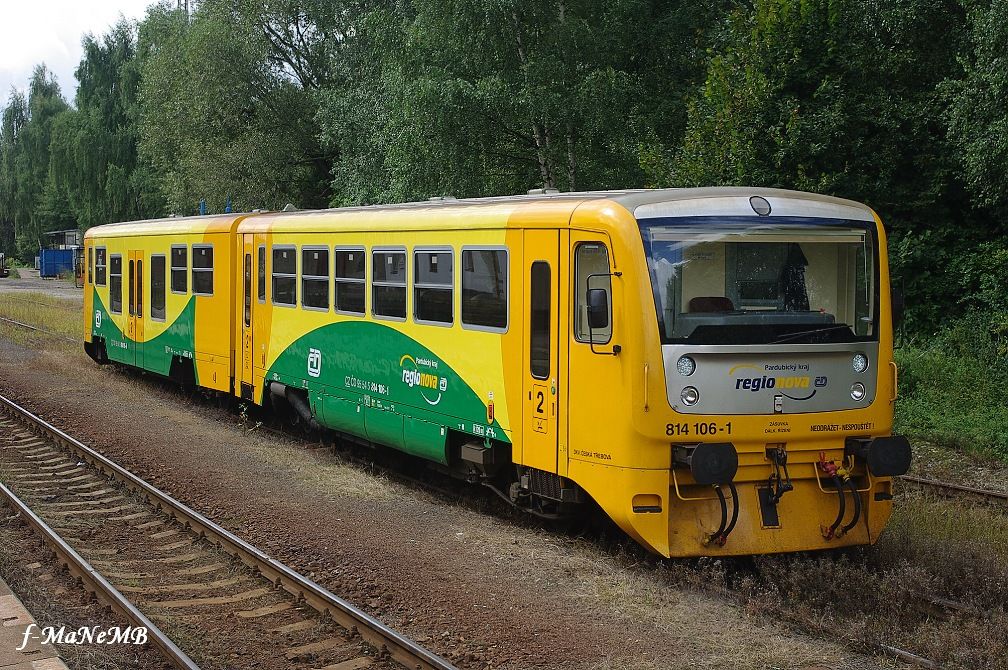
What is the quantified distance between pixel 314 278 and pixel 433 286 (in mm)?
2931

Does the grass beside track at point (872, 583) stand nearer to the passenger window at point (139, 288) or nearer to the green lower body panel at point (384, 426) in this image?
the green lower body panel at point (384, 426)

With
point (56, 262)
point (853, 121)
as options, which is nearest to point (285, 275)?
point (853, 121)

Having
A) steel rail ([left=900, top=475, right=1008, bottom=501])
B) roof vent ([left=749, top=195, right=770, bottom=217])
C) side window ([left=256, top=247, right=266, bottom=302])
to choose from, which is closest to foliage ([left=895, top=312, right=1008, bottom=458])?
steel rail ([left=900, top=475, right=1008, bottom=501])

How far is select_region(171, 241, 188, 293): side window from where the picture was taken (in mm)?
17469

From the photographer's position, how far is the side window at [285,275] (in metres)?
14.1

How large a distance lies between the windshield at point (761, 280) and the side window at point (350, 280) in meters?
4.68

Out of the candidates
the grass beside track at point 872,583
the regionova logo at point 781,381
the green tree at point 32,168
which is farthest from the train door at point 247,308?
the green tree at point 32,168

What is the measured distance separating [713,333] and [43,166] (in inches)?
2770

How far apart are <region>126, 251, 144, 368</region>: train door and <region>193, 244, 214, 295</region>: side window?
104 inches

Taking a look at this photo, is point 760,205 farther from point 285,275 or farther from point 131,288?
point 131,288

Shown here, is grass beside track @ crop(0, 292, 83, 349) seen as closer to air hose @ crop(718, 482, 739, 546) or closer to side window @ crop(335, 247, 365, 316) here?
side window @ crop(335, 247, 365, 316)

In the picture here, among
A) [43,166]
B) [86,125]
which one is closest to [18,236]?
[43,166]

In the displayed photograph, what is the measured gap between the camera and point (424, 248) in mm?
11180

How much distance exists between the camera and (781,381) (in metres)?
8.58
